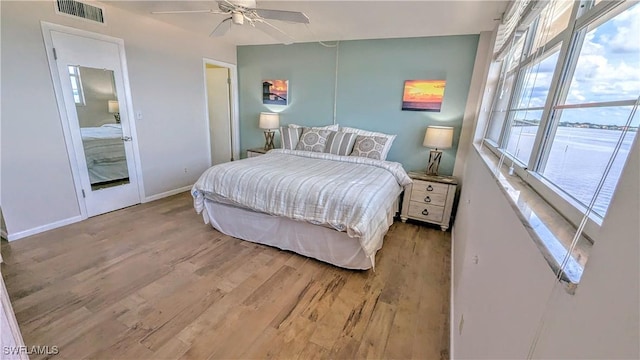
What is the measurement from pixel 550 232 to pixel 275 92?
4302 millimetres

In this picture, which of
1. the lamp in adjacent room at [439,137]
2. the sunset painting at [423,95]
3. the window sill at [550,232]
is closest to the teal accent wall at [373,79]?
the sunset painting at [423,95]

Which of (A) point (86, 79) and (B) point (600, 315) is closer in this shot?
(B) point (600, 315)

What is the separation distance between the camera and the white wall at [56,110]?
2.43 metres

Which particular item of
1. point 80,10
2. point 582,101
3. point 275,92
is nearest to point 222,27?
point 80,10

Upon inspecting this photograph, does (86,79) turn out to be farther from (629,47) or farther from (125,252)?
(629,47)

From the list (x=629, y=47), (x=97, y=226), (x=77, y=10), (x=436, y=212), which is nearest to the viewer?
(x=629, y=47)

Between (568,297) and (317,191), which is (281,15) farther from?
(568,297)

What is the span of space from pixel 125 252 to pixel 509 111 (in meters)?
3.46

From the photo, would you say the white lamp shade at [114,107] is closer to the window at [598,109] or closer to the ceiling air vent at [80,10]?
the ceiling air vent at [80,10]

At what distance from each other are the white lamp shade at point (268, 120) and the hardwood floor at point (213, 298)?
6.70 feet

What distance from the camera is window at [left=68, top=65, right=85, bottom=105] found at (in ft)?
9.09

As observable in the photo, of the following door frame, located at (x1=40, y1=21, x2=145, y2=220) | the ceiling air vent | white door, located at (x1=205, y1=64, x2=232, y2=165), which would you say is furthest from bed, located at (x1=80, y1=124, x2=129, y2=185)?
white door, located at (x1=205, y1=64, x2=232, y2=165)

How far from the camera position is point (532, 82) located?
1.61 m

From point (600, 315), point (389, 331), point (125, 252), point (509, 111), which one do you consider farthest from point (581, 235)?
point (125, 252)
